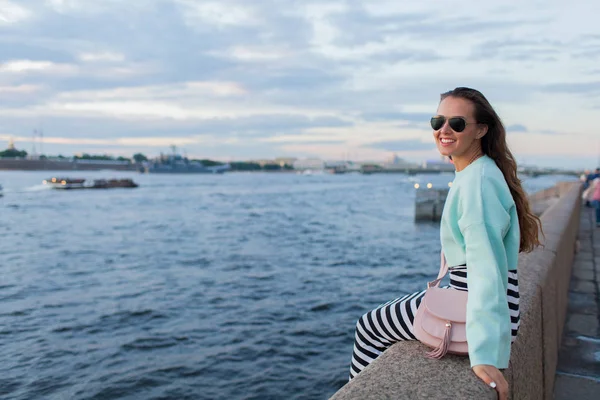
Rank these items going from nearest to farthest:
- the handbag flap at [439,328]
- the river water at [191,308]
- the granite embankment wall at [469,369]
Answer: the granite embankment wall at [469,369] → the handbag flap at [439,328] → the river water at [191,308]

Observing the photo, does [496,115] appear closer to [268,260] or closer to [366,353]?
[366,353]

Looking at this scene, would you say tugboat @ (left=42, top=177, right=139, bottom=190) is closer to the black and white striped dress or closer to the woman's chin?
the black and white striped dress

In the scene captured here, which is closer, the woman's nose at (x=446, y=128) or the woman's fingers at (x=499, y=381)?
the woman's fingers at (x=499, y=381)

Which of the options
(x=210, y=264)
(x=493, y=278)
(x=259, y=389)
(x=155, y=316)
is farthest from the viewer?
(x=210, y=264)

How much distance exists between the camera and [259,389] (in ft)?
22.1

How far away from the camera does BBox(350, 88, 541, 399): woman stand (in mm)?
1779

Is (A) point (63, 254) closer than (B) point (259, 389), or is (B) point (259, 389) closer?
(B) point (259, 389)

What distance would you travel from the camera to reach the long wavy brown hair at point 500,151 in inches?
83.6

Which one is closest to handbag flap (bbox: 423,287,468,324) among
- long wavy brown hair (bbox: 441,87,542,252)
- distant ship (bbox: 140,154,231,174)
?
long wavy brown hair (bbox: 441,87,542,252)

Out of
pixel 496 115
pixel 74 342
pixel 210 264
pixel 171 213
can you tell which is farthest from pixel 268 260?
pixel 171 213

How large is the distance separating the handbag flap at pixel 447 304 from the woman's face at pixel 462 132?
544 mm

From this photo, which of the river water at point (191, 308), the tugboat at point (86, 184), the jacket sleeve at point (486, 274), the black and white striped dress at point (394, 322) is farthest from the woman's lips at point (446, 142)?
the tugboat at point (86, 184)

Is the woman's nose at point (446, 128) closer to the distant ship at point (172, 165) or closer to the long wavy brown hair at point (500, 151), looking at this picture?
the long wavy brown hair at point (500, 151)

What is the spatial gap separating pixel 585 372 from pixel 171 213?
3224 cm
